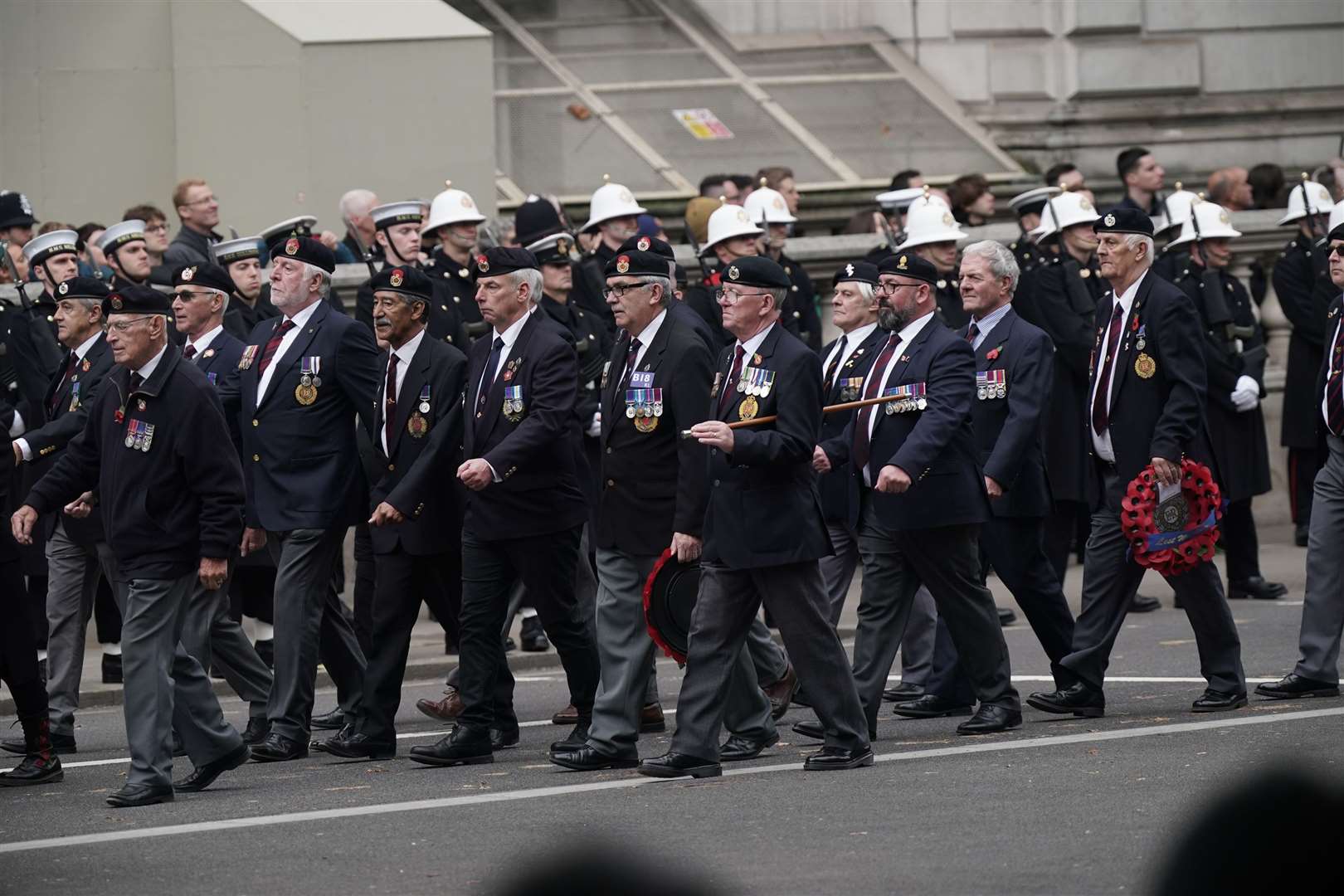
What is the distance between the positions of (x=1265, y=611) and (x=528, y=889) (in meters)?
12.1

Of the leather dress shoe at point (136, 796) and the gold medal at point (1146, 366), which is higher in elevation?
the gold medal at point (1146, 366)

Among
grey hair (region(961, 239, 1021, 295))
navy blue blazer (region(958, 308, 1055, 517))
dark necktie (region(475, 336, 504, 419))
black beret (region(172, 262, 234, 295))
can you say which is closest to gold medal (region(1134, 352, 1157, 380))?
navy blue blazer (region(958, 308, 1055, 517))

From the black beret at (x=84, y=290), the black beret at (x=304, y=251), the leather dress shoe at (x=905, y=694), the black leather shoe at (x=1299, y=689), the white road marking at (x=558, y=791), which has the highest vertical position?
the black beret at (x=304, y=251)

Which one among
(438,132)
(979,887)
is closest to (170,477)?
(979,887)

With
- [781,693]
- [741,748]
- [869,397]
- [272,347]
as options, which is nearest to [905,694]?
[781,693]

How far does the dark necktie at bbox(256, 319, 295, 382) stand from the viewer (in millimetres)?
10141

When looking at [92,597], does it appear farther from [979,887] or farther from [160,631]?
[979,887]

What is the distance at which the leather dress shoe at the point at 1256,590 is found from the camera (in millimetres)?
14539

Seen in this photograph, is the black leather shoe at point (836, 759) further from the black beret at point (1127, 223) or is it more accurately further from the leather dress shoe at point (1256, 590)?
the leather dress shoe at point (1256, 590)

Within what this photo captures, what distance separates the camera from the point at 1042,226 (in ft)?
48.6

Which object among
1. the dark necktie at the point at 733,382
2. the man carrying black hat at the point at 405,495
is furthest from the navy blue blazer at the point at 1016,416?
the man carrying black hat at the point at 405,495

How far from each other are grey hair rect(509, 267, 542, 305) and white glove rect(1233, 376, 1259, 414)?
21.1 feet

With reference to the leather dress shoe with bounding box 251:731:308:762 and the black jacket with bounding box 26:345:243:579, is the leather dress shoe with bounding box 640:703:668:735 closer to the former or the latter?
the leather dress shoe with bounding box 251:731:308:762

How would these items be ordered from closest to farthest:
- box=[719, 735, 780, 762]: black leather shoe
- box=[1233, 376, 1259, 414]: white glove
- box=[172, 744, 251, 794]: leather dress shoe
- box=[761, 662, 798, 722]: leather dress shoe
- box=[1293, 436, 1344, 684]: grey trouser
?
box=[172, 744, 251, 794]: leather dress shoe → box=[719, 735, 780, 762]: black leather shoe → box=[1293, 436, 1344, 684]: grey trouser → box=[761, 662, 798, 722]: leather dress shoe → box=[1233, 376, 1259, 414]: white glove
